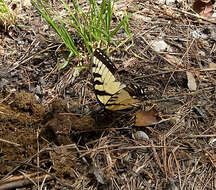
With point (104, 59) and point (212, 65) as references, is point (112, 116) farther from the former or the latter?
point (212, 65)

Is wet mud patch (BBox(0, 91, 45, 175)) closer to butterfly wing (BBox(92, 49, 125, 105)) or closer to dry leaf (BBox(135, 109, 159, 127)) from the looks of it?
butterfly wing (BBox(92, 49, 125, 105))

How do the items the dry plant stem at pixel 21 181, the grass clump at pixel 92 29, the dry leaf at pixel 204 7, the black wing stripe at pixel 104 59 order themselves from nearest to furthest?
1. the dry plant stem at pixel 21 181
2. the black wing stripe at pixel 104 59
3. the grass clump at pixel 92 29
4. the dry leaf at pixel 204 7

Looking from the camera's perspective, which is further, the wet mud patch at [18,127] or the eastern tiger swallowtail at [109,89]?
the eastern tiger swallowtail at [109,89]

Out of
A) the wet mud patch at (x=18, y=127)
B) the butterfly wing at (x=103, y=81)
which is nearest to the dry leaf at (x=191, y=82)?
Answer: the butterfly wing at (x=103, y=81)

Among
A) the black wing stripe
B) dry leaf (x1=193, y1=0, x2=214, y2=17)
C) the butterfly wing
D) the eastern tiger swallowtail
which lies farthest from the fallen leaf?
dry leaf (x1=193, y1=0, x2=214, y2=17)

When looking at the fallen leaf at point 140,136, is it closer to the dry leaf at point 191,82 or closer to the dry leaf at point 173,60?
the dry leaf at point 191,82

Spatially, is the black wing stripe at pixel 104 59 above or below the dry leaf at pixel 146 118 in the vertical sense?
above

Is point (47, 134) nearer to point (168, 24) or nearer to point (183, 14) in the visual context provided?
point (168, 24)

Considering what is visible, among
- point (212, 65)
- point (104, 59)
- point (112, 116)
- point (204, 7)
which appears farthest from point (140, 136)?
point (204, 7)
